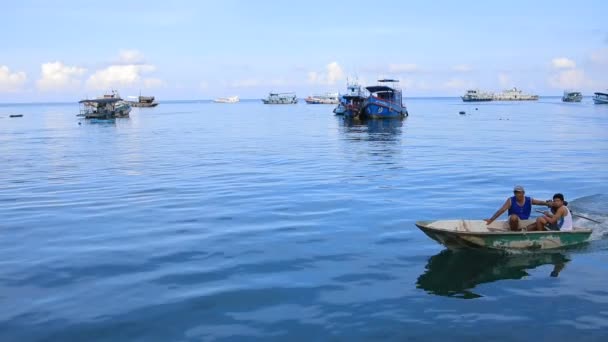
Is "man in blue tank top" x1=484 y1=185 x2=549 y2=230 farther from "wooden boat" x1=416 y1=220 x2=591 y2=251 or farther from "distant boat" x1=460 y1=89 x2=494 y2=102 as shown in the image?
"distant boat" x1=460 y1=89 x2=494 y2=102

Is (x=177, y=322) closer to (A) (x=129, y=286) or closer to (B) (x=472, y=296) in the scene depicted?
(A) (x=129, y=286)

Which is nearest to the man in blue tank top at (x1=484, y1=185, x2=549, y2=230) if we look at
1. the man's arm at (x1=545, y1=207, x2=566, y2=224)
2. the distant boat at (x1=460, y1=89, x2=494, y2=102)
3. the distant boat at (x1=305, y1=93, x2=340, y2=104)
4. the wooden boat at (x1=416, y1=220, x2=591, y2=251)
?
the man's arm at (x1=545, y1=207, x2=566, y2=224)

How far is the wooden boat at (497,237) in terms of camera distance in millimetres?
12680

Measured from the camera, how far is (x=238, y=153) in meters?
38.9

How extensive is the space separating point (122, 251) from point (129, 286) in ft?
9.21

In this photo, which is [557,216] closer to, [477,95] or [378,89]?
[378,89]

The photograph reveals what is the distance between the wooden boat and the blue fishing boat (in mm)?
55242

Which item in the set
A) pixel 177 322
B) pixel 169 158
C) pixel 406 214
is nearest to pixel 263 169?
pixel 169 158

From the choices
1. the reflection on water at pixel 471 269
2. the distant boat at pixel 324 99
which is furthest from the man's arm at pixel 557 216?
the distant boat at pixel 324 99

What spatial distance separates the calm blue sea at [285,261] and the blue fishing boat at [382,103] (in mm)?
40553

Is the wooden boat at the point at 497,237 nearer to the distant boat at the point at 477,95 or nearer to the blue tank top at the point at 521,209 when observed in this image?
the blue tank top at the point at 521,209

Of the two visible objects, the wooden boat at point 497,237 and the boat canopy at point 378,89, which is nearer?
the wooden boat at point 497,237

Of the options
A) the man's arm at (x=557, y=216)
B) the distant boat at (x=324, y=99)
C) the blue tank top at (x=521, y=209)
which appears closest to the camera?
the man's arm at (x=557, y=216)

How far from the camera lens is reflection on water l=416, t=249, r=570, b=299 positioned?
37.7 feet
